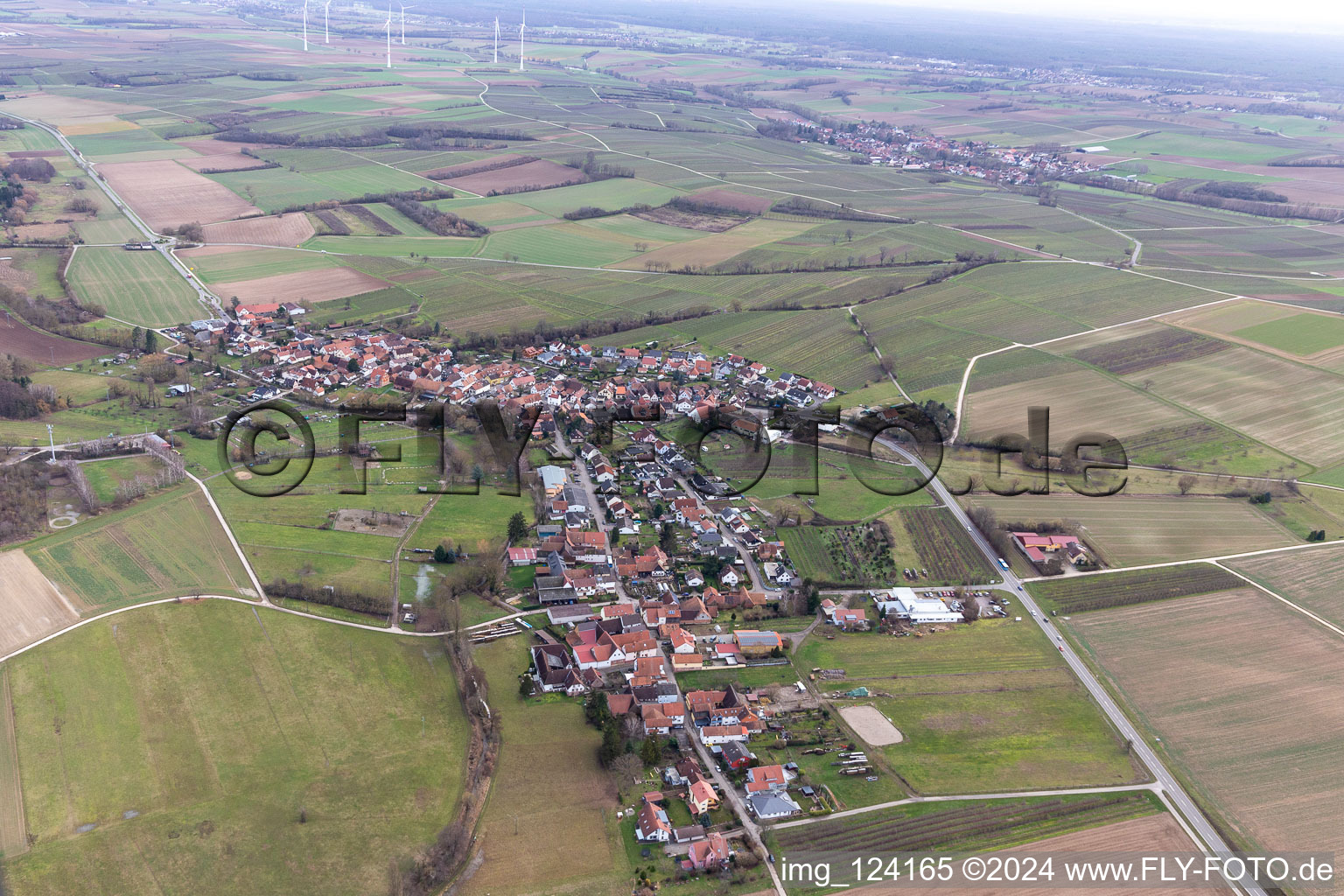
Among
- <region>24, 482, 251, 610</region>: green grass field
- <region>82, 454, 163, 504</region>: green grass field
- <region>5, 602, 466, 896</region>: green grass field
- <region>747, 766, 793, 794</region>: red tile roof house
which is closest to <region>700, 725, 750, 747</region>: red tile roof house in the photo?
<region>747, 766, 793, 794</region>: red tile roof house

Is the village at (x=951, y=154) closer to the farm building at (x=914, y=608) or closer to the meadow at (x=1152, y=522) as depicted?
the meadow at (x=1152, y=522)

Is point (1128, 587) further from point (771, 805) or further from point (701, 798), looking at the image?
point (701, 798)

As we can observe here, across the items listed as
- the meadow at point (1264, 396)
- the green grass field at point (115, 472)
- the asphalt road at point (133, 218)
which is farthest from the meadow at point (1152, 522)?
the asphalt road at point (133, 218)

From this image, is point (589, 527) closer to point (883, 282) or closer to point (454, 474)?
point (454, 474)

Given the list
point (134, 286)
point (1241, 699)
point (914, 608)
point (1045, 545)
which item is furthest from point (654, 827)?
point (134, 286)

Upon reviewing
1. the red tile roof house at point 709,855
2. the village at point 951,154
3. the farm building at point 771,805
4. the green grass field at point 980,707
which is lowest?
the red tile roof house at point 709,855

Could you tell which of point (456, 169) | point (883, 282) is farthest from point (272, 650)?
point (456, 169)
